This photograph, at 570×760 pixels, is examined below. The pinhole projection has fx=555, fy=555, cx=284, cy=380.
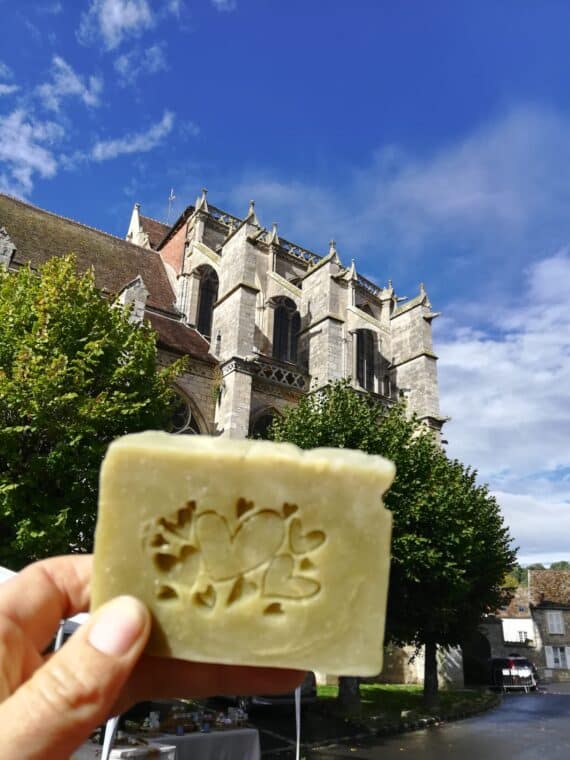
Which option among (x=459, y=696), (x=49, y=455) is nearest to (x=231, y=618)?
(x=49, y=455)

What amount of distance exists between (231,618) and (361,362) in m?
24.0

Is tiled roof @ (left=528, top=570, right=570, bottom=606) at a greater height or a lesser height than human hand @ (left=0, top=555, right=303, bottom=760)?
greater

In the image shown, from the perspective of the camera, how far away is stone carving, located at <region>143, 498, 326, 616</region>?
184 cm

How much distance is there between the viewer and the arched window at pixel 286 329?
989 inches

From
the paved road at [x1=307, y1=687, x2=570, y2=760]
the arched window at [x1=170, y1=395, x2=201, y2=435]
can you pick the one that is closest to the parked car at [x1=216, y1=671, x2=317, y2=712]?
the paved road at [x1=307, y1=687, x2=570, y2=760]

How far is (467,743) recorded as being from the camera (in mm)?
12828

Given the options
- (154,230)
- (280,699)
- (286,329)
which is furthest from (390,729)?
(154,230)

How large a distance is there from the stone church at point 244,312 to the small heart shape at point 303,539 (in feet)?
50.1

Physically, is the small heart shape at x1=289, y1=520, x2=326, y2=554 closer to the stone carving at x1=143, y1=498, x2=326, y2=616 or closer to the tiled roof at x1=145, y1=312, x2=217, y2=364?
the stone carving at x1=143, y1=498, x2=326, y2=616

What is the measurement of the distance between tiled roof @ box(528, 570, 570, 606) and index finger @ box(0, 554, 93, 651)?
44758 mm

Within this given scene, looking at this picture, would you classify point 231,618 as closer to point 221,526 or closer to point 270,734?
point 221,526

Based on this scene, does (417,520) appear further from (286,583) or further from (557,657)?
(557,657)

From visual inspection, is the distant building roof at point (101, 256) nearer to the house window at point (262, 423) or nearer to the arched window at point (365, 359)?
the house window at point (262, 423)

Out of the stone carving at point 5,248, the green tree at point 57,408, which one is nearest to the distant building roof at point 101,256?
the stone carving at point 5,248
